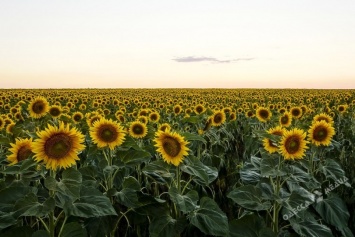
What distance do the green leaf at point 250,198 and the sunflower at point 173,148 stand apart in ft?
1.69

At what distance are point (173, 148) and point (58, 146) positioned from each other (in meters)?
0.98

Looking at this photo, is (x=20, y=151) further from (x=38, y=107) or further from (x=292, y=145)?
(x=38, y=107)

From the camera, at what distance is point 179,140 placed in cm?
327

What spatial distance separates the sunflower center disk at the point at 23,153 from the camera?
3.03m

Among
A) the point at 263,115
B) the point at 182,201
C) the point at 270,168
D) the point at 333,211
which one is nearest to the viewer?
the point at 182,201

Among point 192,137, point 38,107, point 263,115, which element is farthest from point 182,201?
point 263,115

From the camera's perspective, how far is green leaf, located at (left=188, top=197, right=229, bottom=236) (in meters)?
2.95

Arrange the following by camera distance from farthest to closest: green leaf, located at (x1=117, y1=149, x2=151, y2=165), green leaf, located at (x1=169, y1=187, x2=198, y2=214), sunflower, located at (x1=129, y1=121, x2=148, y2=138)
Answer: sunflower, located at (x1=129, y1=121, x2=148, y2=138)
green leaf, located at (x1=117, y1=149, x2=151, y2=165)
green leaf, located at (x1=169, y1=187, x2=198, y2=214)

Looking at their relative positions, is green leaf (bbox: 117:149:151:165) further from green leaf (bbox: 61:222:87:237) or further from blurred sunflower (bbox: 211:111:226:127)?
blurred sunflower (bbox: 211:111:226:127)

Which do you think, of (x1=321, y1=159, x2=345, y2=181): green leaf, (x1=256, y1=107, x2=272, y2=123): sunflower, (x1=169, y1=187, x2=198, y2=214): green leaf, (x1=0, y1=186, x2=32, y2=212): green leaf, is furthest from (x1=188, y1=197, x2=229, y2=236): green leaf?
(x1=256, y1=107, x2=272, y2=123): sunflower

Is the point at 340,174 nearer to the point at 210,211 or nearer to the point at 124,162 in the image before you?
the point at 210,211

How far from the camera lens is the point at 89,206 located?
8.46 feet

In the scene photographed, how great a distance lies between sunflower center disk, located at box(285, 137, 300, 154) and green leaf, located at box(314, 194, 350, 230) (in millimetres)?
782

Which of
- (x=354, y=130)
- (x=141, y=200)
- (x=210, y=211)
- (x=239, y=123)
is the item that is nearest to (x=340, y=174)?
(x=210, y=211)
